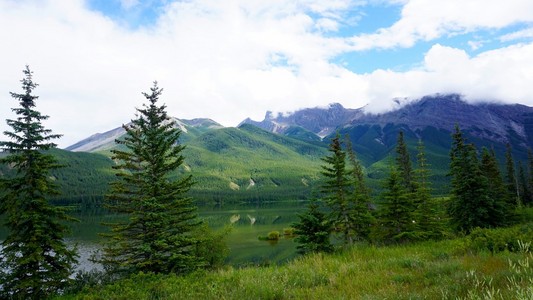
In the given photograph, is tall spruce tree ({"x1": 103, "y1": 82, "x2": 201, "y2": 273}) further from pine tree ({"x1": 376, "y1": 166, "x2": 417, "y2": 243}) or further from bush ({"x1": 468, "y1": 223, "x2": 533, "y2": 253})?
pine tree ({"x1": 376, "y1": 166, "x2": 417, "y2": 243})

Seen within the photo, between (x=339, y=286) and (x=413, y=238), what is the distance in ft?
84.0

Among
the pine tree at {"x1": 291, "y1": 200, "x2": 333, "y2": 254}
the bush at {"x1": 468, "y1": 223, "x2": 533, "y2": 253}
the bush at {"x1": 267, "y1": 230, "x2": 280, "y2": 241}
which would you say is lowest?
the bush at {"x1": 267, "y1": 230, "x2": 280, "y2": 241}

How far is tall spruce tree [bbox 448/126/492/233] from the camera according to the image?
33.3m

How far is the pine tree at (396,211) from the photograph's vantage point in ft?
99.9

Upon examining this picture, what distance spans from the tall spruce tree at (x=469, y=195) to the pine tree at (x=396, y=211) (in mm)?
6861

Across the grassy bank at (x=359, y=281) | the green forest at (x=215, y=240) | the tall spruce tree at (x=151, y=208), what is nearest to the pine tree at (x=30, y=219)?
the green forest at (x=215, y=240)

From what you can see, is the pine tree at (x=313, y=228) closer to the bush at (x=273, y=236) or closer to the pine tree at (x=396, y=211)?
the pine tree at (x=396, y=211)

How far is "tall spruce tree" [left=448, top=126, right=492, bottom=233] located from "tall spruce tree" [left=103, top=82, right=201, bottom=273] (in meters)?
26.6

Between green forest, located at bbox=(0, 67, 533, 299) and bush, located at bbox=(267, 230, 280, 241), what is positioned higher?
green forest, located at bbox=(0, 67, 533, 299)

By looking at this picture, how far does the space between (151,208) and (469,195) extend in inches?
1186

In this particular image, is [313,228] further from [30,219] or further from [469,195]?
[30,219]

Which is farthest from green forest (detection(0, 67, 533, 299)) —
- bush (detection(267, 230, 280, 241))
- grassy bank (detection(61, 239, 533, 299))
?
bush (detection(267, 230, 280, 241))

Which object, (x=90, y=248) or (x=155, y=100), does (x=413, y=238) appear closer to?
(x=155, y=100)

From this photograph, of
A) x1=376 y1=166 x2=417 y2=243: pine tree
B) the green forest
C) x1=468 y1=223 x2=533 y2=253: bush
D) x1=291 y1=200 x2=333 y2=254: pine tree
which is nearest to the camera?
the green forest
